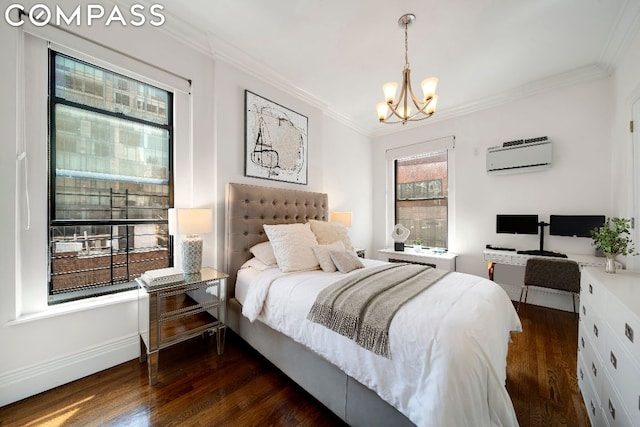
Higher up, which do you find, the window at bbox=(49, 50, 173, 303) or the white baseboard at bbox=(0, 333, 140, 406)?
the window at bbox=(49, 50, 173, 303)

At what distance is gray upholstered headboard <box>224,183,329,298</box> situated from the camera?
230 cm

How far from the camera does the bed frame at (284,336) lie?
4.03 ft

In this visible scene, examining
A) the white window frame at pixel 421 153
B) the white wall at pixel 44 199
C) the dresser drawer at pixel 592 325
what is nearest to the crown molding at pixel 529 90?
the white window frame at pixel 421 153

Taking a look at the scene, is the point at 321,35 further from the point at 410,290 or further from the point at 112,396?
the point at 112,396

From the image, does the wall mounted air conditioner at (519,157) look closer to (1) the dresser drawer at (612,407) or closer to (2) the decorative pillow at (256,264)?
(1) the dresser drawer at (612,407)

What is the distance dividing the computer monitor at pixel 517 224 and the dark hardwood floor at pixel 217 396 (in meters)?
1.48

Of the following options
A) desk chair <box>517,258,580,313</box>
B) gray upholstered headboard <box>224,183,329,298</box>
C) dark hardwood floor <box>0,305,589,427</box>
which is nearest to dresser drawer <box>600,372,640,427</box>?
dark hardwood floor <box>0,305,589,427</box>

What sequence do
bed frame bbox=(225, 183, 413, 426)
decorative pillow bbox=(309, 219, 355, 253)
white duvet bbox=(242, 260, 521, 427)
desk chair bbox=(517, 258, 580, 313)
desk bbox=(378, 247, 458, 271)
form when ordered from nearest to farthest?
1. white duvet bbox=(242, 260, 521, 427)
2. bed frame bbox=(225, 183, 413, 426)
3. desk chair bbox=(517, 258, 580, 313)
4. decorative pillow bbox=(309, 219, 355, 253)
5. desk bbox=(378, 247, 458, 271)

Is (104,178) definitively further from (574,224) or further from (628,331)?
(574,224)

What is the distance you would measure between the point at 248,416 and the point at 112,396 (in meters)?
0.92

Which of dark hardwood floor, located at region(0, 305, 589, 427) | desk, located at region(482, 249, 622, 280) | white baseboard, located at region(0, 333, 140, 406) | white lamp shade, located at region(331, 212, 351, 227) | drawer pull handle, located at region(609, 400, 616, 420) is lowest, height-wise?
dark hardwood floor, located at region(0, 305, 589, 427)

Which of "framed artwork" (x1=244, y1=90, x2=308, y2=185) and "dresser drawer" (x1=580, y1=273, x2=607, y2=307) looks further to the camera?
"framed artwork" (x1=244, y1=90, x2=308, y2=185)

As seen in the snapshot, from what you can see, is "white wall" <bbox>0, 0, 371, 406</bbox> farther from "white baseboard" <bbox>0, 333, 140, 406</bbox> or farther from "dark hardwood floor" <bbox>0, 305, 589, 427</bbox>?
"dark hardwood floor" <bbox>0, 305, 589, 427</bbox>

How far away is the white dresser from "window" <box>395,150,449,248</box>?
90.0 inches
